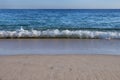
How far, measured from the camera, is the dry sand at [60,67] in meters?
6.68

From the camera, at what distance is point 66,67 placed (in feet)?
25.0

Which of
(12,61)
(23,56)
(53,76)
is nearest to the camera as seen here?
(53,76)

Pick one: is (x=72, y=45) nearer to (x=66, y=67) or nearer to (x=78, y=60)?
(x=78, y=60)

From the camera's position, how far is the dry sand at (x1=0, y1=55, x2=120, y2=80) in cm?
668

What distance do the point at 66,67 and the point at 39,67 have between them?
673 millimetres

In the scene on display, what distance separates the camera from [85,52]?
33.9 ft

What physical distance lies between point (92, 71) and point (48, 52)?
11.0 ft

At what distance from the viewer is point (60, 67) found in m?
7.60

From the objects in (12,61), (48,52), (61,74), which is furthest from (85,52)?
(61,74)

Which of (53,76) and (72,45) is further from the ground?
(53,76)

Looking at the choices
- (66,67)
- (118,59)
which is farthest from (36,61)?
(118,59)

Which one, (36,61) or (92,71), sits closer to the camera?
(92,71)

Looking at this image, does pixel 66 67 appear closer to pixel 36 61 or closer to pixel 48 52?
pixel 36 61

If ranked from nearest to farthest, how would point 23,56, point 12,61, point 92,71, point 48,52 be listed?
point 92,71, point 12,61, point 23,56, point 48,52
